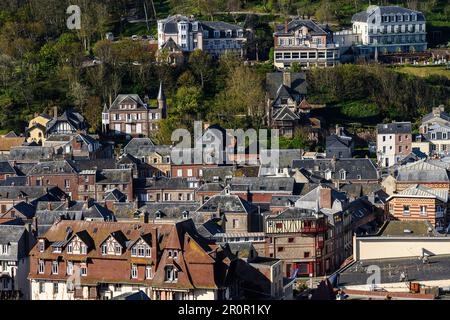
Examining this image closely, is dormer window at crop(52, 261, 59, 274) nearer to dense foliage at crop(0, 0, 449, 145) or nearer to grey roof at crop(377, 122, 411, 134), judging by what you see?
dense foliage at crop(0, 0, 449, 145)

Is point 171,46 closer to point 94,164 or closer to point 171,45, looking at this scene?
point 171,45

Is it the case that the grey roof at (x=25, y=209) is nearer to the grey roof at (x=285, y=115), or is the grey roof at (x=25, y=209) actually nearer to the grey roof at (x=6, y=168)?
the grey roof at (x=6, y=168)

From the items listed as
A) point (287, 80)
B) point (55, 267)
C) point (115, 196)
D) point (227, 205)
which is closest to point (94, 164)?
point (115, 196)

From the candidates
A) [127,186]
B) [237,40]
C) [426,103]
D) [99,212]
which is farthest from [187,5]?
[99,212]

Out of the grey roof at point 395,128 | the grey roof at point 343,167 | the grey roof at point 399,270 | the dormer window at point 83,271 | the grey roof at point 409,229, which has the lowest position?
the grey roof at point 399,270

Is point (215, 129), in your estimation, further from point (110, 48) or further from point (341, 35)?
point (341, 35)

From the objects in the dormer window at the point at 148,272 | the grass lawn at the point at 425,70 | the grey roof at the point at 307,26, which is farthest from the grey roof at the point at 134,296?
the grass lawn at the point at 425,70
